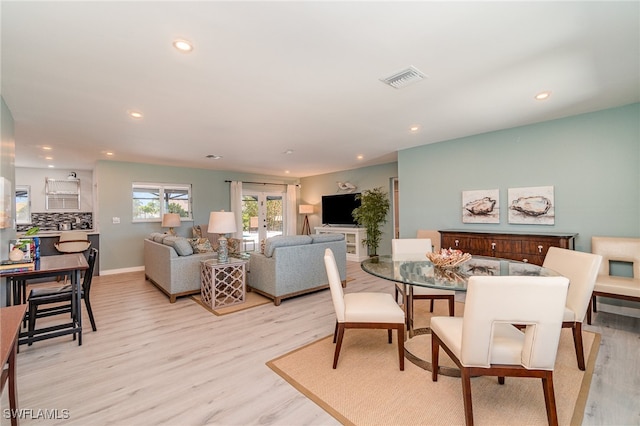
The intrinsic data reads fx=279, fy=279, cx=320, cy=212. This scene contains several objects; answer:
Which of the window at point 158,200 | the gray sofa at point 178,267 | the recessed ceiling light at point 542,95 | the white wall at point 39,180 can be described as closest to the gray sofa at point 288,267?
the gray sofa at point 178,267

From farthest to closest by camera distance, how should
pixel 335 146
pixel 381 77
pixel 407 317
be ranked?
1. pixel 335 146
2. pixel 407 317
3. pixel 381 77

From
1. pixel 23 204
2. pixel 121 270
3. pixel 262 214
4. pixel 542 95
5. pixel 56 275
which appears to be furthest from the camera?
pixel 262 214

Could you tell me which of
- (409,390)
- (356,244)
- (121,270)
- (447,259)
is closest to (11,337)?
(409,390)

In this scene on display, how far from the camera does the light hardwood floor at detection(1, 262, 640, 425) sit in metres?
1.75

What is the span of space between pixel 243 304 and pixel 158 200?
430 cm

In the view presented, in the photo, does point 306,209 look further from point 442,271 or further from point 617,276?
point 617,276

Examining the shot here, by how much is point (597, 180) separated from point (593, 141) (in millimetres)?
488

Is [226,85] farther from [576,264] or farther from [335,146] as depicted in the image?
[576,264]

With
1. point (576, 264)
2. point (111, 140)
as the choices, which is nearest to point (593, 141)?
point (576, 264)

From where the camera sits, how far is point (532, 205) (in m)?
3.92

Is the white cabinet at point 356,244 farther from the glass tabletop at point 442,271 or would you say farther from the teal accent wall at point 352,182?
the glass tabletop at point 442,271

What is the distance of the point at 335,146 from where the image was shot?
5035 millimetres

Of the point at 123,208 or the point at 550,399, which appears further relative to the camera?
the point at 123,208

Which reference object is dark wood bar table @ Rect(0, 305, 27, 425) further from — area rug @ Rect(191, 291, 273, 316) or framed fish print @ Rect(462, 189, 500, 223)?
framed fish print @ Rect(462, 189, 500, 223)
